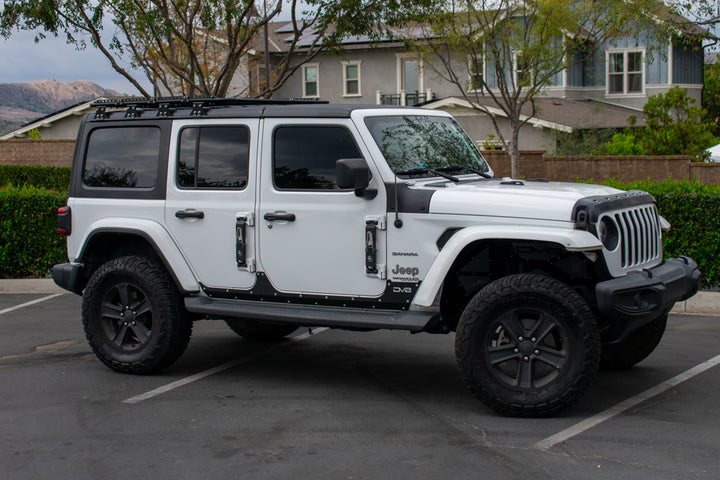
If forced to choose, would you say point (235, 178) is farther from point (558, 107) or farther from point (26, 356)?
point (558, 107)

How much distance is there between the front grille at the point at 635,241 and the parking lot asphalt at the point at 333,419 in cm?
100

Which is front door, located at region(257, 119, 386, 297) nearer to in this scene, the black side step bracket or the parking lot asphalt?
the black side step bracket

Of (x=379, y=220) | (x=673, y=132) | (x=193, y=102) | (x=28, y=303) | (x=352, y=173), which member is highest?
(x=673, y=132)

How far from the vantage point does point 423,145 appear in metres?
6.93

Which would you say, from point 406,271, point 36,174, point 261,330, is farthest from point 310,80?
point 406,271

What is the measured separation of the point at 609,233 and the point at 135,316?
3837mm

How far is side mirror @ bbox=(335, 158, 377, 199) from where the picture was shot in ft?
20.1

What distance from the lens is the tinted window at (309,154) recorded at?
21.7 ft

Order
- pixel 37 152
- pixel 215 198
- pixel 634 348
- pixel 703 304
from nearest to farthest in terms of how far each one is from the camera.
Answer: pixel 215 198, pixel 634 348, pixel 703 304, pixel 37 152

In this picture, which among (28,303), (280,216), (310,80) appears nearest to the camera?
(280,216)

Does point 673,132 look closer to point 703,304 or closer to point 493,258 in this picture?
point 703,304

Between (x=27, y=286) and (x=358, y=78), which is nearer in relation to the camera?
(x=27, y=286)

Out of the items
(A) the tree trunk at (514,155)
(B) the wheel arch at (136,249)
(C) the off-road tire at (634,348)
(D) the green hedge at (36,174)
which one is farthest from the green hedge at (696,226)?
(D) the green hedge at (36,174)

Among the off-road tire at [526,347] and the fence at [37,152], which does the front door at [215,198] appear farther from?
the fence at [37,152]
